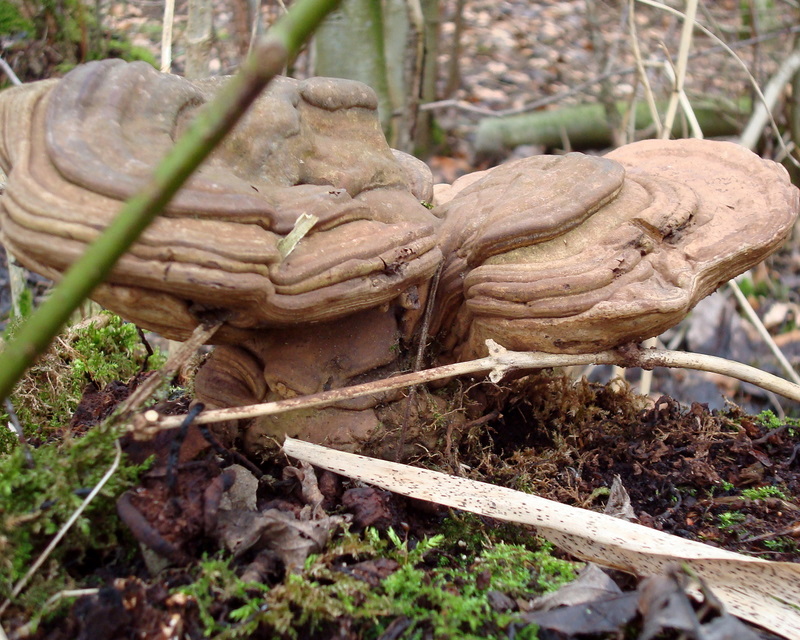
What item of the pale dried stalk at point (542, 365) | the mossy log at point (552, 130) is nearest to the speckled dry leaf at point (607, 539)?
the pale dried stalk at point (542, 365)

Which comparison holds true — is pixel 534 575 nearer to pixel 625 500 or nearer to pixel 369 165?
pixel 625 500

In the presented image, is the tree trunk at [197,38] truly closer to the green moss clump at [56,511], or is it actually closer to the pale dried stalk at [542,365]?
the pale dried stalk at [542,365]

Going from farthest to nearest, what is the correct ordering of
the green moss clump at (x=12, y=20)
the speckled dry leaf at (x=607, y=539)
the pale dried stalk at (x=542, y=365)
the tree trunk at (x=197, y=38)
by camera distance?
the green moss clump at (x=12, y=20)
the tree trunk at (x=197, y=38)
the pale dried stalk at (x=542, y=365)
the speckled dry leaf at (x=607, y=539)

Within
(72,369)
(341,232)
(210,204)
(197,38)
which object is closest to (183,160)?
(210,204)

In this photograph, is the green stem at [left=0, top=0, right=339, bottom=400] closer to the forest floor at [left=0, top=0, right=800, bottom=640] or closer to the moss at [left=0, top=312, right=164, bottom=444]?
the forest floor at [left=0, top=0, right=800, bottom=640]

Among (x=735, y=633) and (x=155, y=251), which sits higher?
(x=155, y=251)

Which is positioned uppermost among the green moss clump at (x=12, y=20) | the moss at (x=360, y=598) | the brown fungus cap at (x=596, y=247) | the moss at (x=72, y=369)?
the green moss clump at (x=12, y=20)

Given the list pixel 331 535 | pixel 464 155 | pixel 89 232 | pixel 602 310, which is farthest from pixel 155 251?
pixel 464 155
